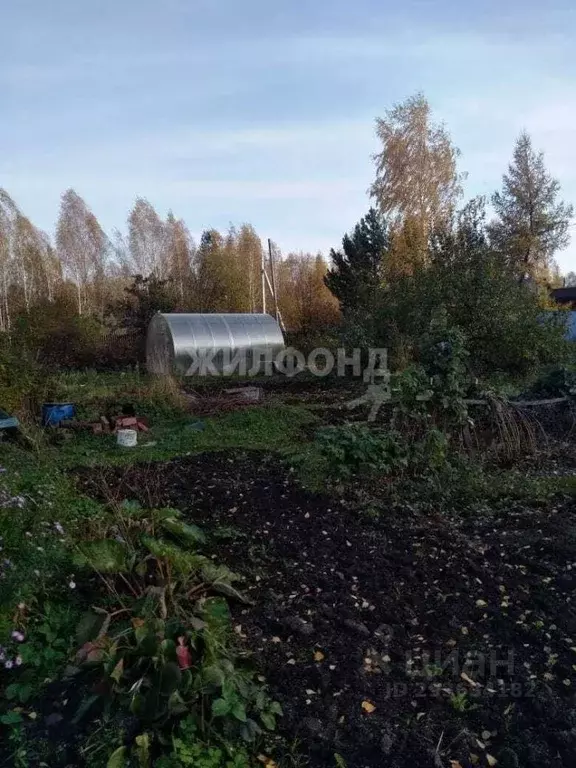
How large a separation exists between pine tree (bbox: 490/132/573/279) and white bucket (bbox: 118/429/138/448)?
2425 cm

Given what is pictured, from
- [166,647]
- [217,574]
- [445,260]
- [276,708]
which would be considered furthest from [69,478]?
[445,260]

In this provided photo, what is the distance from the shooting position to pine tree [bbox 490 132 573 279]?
2845 centimetres

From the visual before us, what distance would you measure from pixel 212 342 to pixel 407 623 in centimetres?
1290

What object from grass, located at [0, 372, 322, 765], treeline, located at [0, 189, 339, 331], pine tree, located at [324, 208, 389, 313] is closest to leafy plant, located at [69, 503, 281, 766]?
grass, located at [0, 372, 322, 765]

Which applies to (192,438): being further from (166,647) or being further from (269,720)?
(269,720)

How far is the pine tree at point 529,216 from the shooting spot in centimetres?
2845

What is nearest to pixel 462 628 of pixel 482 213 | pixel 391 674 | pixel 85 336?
pixel 391 674

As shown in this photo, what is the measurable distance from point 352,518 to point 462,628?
4.72 feet

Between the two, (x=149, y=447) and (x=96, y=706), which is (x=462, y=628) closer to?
(x=96, y=706)

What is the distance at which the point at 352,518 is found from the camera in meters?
4.38

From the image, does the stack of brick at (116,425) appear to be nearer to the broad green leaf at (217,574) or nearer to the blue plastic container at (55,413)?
the blue plastic container at (55,413)

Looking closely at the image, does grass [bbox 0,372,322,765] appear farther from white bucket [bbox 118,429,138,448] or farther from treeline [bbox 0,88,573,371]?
treeline [bbox 0,88,573,371]

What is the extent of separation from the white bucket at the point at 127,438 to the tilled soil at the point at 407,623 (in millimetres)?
2493

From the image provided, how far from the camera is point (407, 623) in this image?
3.05m
